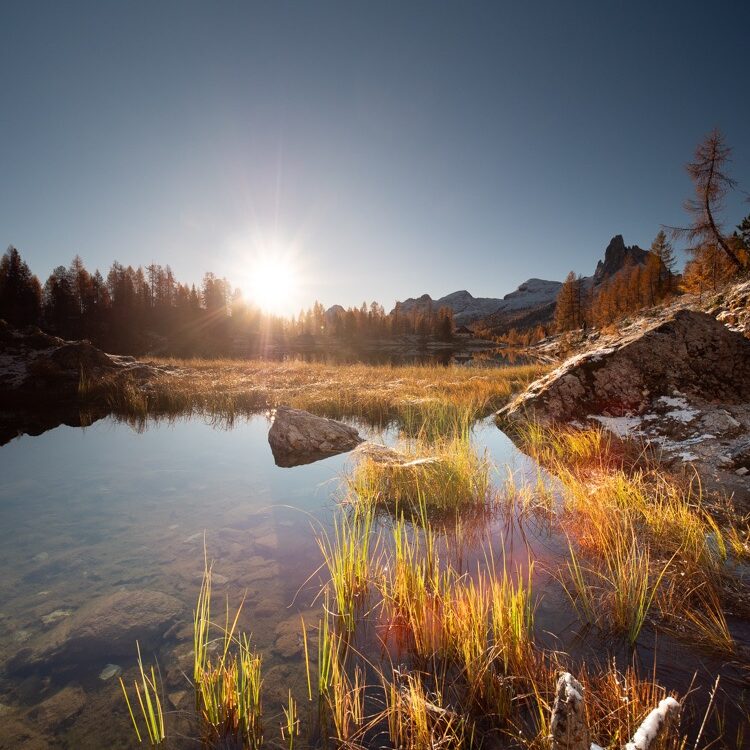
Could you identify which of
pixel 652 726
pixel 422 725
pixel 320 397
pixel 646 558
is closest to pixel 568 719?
pixel 652 726

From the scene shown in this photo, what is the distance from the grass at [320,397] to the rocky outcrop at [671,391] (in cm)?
299

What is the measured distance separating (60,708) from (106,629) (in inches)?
29.0

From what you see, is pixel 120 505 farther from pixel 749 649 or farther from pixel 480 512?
pixel 749 649

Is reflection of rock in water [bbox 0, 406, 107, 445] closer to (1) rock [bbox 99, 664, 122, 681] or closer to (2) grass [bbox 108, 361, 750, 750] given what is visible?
(1) rock [bbox 99, 664, 122, 681]

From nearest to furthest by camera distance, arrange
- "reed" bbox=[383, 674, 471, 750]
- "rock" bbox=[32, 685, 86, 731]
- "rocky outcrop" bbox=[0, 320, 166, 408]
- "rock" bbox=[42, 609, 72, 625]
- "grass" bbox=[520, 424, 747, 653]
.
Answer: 1. "reed" bbox=[383, 674, 471, 750]
2. "rock" bbox=[32, 685, 86, 731]
3. "grass" bbox=[520, 424, 747, 653]
4. "rock" bbox=[42, 609, 72, 625]
5. "rocky outcrop" bbox=[0, 320, 166, 408]

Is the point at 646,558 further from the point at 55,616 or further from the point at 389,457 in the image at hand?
the point at 55,616

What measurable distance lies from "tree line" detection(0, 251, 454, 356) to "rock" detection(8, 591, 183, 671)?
1746 inches

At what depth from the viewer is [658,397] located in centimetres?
744

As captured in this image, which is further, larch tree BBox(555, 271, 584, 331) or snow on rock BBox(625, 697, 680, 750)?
larch tree BBox(555, 271, 584, 331)

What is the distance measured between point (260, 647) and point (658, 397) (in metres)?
8.47

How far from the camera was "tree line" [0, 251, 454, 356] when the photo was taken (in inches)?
2170

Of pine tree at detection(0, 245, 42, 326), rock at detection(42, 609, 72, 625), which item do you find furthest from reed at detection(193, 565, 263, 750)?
pine tree at detection(0, 245, 42, 326)

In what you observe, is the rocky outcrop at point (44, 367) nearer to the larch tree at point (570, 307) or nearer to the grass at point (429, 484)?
the grass at point (429, 484)

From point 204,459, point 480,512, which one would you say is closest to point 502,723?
point 480,512
